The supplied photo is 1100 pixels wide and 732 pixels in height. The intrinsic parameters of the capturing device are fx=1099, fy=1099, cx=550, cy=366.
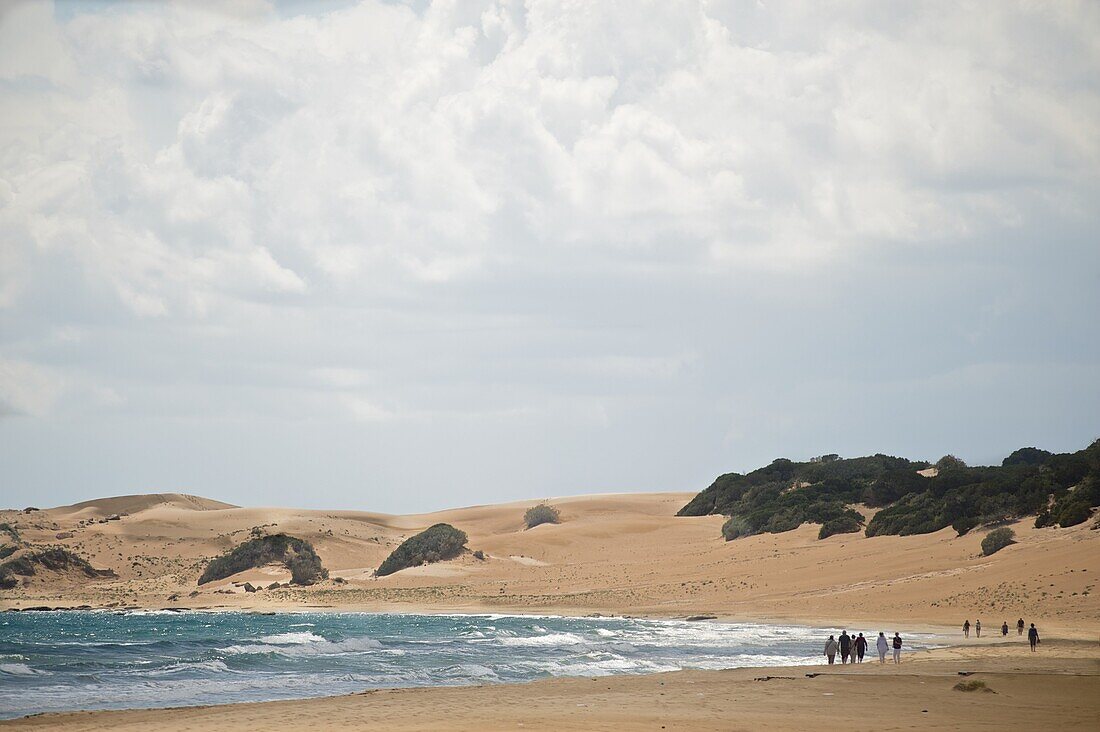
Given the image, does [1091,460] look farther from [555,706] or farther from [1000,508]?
[555,706]

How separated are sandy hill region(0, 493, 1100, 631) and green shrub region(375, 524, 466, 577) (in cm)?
131

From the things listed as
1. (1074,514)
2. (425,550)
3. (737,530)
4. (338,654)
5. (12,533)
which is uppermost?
(12,533)

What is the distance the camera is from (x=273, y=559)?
241 feet

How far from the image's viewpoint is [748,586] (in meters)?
55.4

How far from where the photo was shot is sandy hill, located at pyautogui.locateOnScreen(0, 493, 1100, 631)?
146 feet

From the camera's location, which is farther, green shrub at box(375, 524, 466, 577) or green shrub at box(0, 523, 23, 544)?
green shrub at box(0, 523, 23, 544)

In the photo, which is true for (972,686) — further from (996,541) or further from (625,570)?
(625,570)

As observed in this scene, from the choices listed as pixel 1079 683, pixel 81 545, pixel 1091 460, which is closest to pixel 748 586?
pixel 1091 460

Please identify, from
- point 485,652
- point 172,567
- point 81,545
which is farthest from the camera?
point 81,545

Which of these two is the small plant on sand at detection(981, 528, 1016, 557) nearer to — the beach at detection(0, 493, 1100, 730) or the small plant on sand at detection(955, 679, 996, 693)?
the beach at detection(0, 493, 1100, 730)

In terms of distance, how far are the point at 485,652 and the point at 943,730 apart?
20.2 m

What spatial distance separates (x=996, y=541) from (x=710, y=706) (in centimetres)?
3411

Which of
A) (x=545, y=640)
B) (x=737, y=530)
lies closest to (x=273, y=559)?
(x=737, y=530)

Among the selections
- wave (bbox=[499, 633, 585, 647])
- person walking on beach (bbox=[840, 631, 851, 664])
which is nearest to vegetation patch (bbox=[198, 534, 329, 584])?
wave (bbox=[499, 633, 585, 647])
